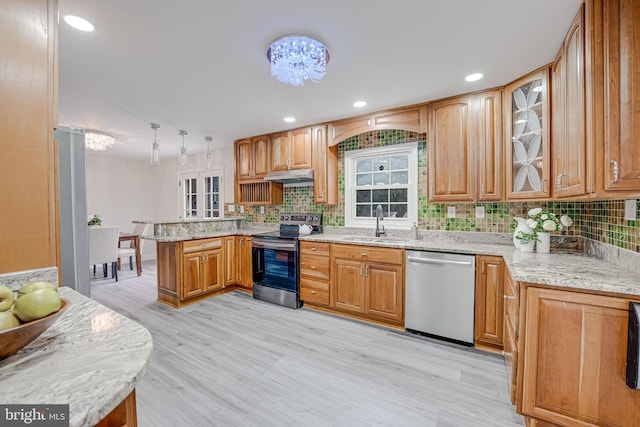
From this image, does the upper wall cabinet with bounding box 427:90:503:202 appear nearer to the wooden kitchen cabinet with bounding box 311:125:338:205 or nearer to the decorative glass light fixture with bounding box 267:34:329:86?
the wooden kitchen cabinet with bounding box 311:125:338:205

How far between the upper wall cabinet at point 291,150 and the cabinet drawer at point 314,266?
1226 millimetres

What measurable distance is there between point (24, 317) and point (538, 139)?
3.01 m

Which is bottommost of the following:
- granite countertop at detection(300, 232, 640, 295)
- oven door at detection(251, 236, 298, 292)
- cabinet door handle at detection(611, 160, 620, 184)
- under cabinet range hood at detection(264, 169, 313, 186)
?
oven door at detection(251, 236, 298, 292)

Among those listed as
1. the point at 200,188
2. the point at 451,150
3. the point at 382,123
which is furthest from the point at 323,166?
the point at 200,188

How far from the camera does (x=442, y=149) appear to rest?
2.75 metres

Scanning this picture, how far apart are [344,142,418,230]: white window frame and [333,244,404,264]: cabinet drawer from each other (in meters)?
0.62

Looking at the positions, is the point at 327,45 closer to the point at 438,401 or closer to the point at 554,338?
the point at 554,338

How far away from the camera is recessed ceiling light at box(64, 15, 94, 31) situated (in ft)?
5.22

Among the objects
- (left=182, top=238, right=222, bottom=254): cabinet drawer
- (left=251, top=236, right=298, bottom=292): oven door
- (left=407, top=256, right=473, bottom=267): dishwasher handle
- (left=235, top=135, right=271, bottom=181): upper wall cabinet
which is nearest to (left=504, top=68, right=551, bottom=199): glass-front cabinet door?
(left=407, top=256, right=473, bottom=267): dishwasher handle

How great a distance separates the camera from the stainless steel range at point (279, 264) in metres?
3.39

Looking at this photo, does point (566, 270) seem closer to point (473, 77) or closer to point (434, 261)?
point (434, 261)

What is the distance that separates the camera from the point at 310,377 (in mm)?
2014

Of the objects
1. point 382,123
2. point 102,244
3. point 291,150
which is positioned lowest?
point 102,244

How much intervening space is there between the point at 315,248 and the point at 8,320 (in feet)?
9.02
